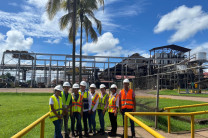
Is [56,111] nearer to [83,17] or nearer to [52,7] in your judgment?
[52,7]

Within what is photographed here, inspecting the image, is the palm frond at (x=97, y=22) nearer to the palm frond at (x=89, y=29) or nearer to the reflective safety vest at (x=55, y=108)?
the palm frond at (x=89, y=29)

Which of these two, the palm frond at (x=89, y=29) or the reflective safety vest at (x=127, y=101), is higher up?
the palm frond at (x=89, y=29)

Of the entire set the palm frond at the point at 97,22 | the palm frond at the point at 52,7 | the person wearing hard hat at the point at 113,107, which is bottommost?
the person wearing hard hat at the point at 113,107

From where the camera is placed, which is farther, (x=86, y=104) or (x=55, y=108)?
(x=86, y=104)

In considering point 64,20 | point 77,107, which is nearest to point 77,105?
point 77,107

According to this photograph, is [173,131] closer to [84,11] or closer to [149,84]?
[149,84]

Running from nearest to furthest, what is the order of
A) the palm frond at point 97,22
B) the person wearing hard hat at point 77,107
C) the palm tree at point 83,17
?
the person wearing hard hat at point 77,107, the palm tree at point 83,17, the palm frond at point 97,22

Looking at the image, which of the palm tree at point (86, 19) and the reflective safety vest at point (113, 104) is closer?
the reflective safety vest at point (113, 104)

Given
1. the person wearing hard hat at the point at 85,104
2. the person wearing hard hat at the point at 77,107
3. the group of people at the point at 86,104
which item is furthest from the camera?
the person wearing hard hat at the point at 85,104

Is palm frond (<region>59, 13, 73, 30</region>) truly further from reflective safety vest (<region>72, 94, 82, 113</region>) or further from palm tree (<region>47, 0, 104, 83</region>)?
reflective safety vest (<region>72, 94, 82, 113</region>)

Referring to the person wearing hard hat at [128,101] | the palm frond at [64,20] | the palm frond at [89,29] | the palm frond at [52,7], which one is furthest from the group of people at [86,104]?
the palm frond at [89,29]

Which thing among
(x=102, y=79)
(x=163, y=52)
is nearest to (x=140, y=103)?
(x=102, y=79)

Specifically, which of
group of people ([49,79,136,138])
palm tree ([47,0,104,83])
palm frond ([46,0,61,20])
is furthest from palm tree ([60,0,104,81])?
group of people ([49,79,136,138])

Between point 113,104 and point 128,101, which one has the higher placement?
point 128,101
